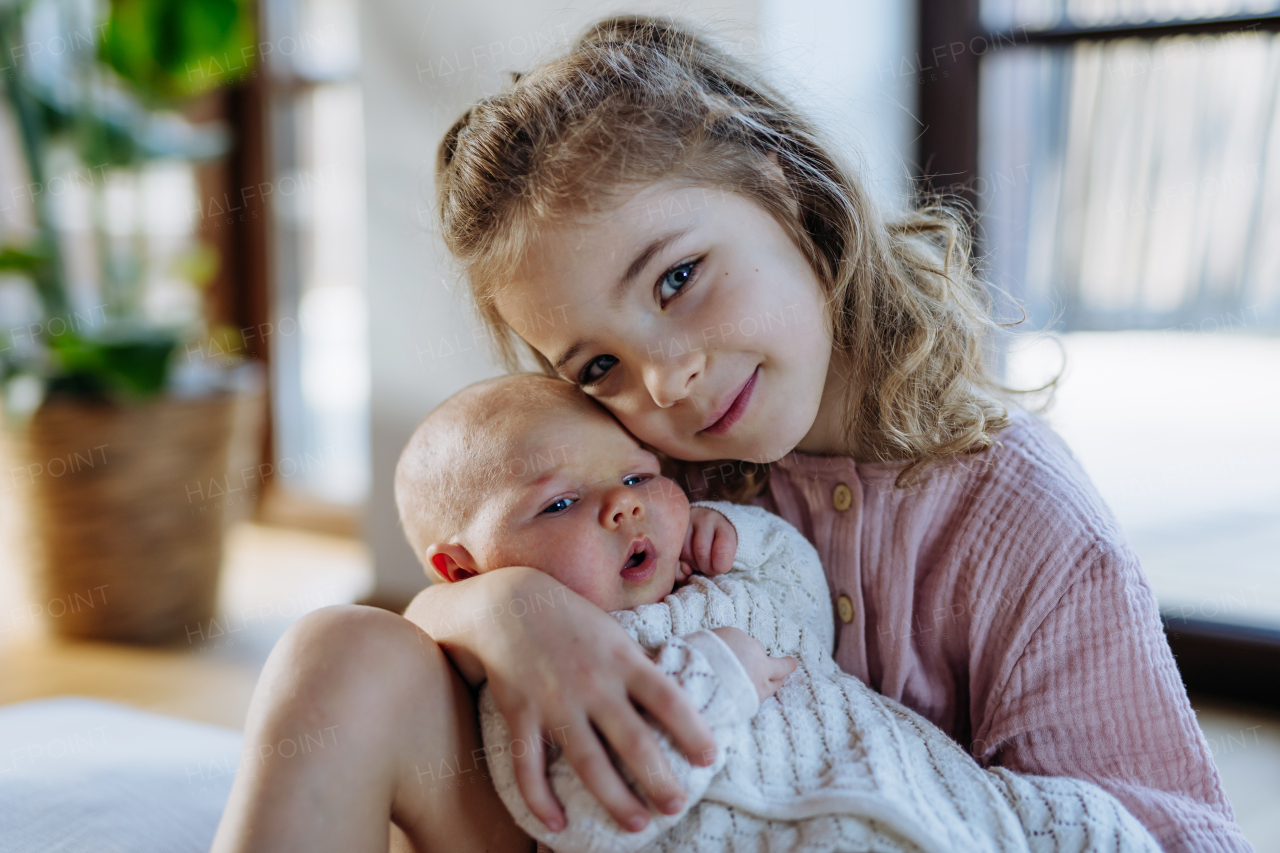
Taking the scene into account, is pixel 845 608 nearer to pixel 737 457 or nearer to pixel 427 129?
pixel 737 457

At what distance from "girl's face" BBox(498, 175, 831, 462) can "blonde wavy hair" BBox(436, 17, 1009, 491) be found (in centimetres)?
3

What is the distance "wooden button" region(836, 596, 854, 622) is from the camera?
93 centimetres

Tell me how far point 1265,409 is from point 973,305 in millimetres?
733

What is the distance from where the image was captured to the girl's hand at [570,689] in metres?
0.65

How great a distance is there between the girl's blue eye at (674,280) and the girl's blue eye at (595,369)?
0.27 feet

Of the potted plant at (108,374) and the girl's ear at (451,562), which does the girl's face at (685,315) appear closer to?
the girl's ear at (451,562)

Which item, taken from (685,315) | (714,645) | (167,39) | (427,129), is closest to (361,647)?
(714,645)

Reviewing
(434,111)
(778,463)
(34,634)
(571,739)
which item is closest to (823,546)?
(778,463)

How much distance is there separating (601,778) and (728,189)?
509 millimetres

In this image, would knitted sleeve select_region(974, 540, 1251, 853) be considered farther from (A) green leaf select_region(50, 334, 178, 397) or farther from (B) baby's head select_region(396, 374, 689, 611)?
→ (A) green leaf select_region(50, 334, 178, 397)

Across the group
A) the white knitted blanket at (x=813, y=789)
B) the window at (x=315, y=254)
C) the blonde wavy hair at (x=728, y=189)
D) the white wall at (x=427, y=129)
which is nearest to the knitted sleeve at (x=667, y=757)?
the white knitted blanket at (x=813, y=789)

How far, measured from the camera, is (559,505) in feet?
2.74

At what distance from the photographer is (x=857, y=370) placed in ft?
3.15

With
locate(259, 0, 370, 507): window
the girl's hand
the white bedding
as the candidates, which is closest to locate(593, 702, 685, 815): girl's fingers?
the girl's hand
